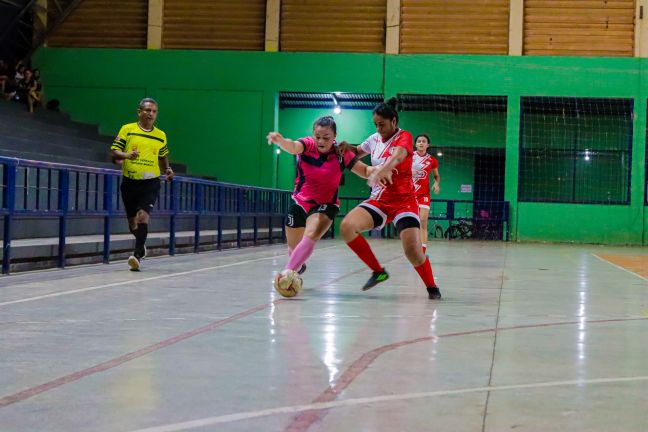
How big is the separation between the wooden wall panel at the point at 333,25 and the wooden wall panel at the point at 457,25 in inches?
35.7

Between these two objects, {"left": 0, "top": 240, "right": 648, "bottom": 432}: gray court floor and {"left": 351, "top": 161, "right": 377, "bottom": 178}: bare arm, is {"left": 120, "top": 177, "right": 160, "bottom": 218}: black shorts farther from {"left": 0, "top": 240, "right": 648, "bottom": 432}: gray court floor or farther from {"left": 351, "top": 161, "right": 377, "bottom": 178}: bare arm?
{"left": 351, "top": 161, "right": 377, "bottom": 178}: bare arm

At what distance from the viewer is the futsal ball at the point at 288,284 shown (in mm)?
8180

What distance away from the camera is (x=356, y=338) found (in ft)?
19.2

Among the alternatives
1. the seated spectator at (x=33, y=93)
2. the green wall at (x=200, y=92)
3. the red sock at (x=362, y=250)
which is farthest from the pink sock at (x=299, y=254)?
the green wall at (x=200, y=92)

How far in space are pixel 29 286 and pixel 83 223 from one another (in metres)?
6.56

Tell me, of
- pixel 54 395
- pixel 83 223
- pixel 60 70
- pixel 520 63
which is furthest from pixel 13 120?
pixel 54 395

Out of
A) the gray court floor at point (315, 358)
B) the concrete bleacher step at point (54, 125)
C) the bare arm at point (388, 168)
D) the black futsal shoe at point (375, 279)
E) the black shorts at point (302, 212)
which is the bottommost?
the gray court floor at point (315, 358)

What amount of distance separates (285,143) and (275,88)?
69.1 feet

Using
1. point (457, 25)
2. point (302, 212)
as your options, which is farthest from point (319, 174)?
point (457, 25)

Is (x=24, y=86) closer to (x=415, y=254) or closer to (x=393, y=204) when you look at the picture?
(x=393, y=204)

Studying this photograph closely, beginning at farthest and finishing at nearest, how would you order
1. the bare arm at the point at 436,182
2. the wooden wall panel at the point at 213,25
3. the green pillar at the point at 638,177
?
the wooden wall panel at the point at 213,25, the green pillar at the point at 638,177, the bare arm at the point at 436,182

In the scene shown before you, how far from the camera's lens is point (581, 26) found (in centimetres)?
2819

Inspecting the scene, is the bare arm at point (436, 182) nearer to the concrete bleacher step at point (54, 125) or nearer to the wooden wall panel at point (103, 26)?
the concrete bleacher step at point (54, 125)

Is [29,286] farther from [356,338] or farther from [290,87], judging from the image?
[290,87]
